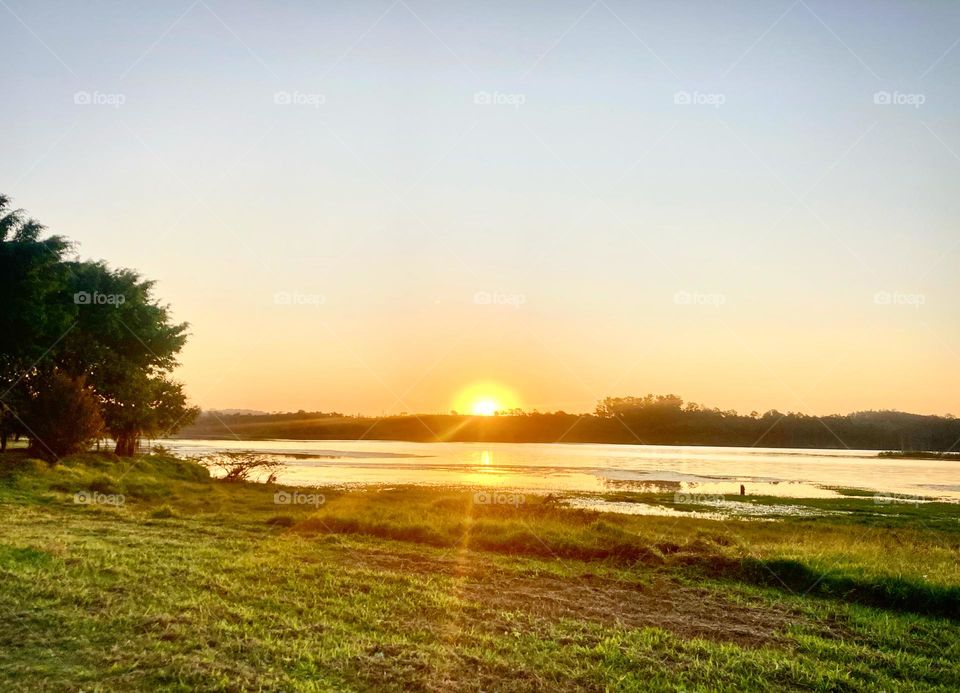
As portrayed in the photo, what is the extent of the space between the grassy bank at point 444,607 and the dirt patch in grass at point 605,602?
2.6 inches

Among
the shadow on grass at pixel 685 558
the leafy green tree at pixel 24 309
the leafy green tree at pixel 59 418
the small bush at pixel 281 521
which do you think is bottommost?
the small bush at pixel 281 521

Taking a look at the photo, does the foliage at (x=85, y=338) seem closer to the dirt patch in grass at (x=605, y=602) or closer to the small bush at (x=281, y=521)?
the small bush at (x=281, y=521)

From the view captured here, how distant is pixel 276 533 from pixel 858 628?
1520 centimetres

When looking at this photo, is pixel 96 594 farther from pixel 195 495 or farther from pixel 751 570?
pixel 195 495

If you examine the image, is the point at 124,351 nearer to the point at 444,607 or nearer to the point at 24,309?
the point at 24,309

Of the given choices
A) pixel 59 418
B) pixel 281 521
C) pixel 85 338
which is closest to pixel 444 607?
pixel 281 521

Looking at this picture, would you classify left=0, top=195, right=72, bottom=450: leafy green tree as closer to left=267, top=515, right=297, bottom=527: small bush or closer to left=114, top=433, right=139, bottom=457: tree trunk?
left=114, top=433, right=139, bottom=457: tree trunk

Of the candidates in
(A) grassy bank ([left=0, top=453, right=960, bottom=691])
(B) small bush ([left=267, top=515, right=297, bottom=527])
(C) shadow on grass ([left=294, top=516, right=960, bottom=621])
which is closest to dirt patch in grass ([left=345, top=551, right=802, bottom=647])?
(A) grassy bank ([left=0, top=453, right=960, bottom=691])

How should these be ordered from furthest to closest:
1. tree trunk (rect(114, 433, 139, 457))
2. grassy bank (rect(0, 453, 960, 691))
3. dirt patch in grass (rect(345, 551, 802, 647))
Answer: tree trunk (rect(114, 433, 139, 457))
dirt patch in grass (rect(345, 551, 802, 647))
grassy bank (rect(0, 453, 960, 691))

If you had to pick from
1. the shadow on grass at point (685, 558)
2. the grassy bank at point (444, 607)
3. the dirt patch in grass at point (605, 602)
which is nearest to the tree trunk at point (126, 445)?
the grassy bank at point (444, 607)

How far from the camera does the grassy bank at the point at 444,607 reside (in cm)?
827

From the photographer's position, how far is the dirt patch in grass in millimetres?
10844

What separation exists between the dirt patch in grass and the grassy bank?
0.07 metres

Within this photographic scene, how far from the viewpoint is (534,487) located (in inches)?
1949
